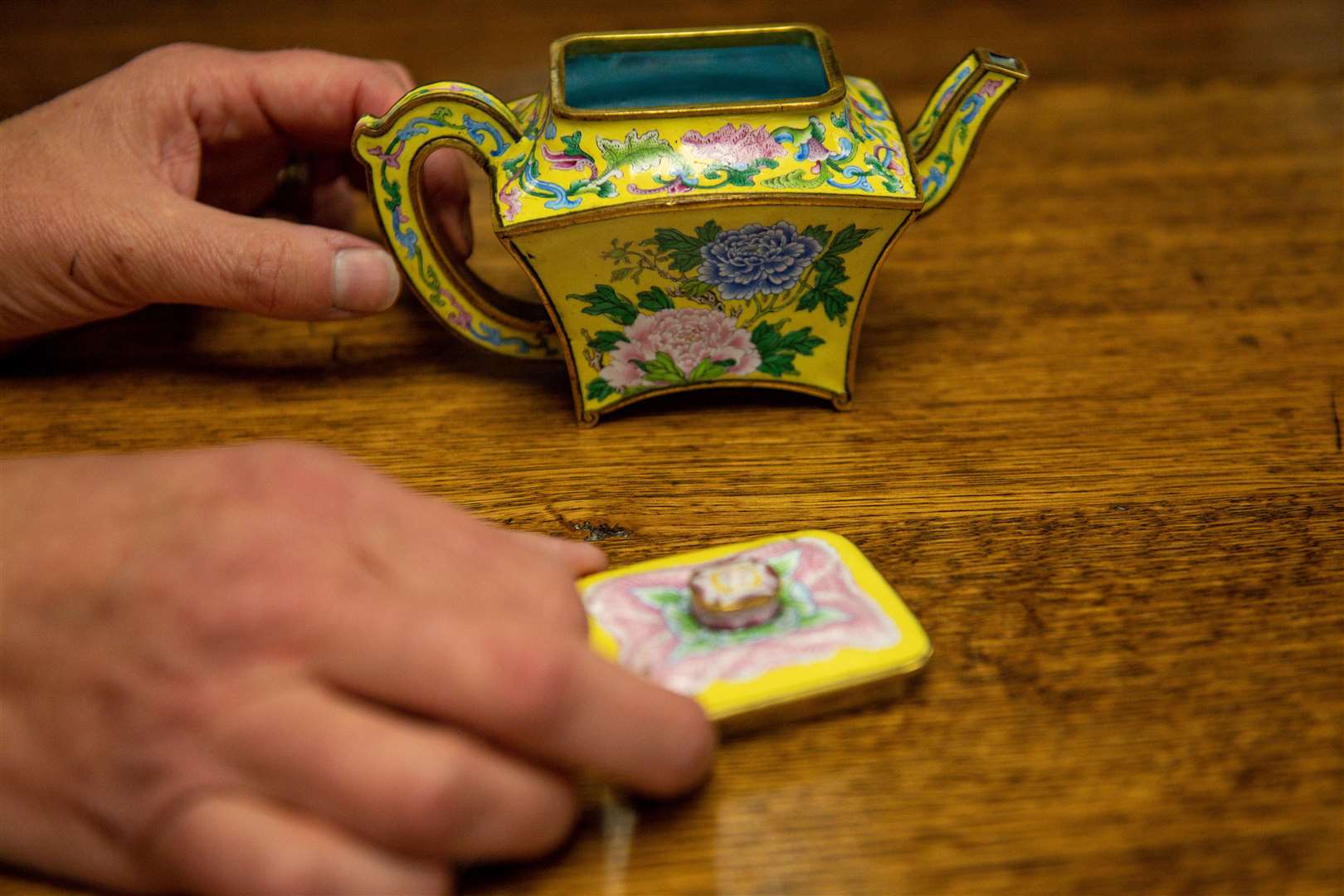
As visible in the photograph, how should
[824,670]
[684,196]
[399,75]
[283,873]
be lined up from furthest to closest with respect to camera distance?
[399,75] → [684,196] → [824,670] → [283,873]

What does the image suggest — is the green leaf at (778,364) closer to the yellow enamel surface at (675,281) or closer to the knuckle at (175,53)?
the yellow enamel surface at (675,281)

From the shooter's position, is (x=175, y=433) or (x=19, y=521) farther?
(x=175, y=433)

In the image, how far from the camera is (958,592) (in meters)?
0.64

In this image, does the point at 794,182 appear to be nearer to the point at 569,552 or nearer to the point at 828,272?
the point at 828,272

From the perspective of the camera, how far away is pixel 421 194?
75 cm

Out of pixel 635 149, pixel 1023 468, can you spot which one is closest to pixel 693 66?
pixel 635 149

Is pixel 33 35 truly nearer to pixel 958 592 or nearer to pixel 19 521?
pixel 19 521

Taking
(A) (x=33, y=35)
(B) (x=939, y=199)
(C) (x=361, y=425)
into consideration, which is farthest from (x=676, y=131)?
(A) (x=33, y=35)

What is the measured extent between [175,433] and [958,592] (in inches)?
20.4

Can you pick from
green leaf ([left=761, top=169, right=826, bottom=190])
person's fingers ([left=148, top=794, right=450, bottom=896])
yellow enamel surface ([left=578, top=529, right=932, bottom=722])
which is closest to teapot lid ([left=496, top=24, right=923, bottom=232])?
green leaf ([left=761, top=169, right=826, bottom=190])

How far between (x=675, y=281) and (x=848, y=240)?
11 centimetres

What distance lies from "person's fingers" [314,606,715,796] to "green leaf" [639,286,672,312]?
0.94 feet

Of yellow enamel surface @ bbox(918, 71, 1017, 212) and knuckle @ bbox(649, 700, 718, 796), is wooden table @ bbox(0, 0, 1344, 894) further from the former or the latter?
yellow enamel surface @ bbox(918, 71, 1017, 212)

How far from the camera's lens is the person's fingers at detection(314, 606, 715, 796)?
0.47 meters
